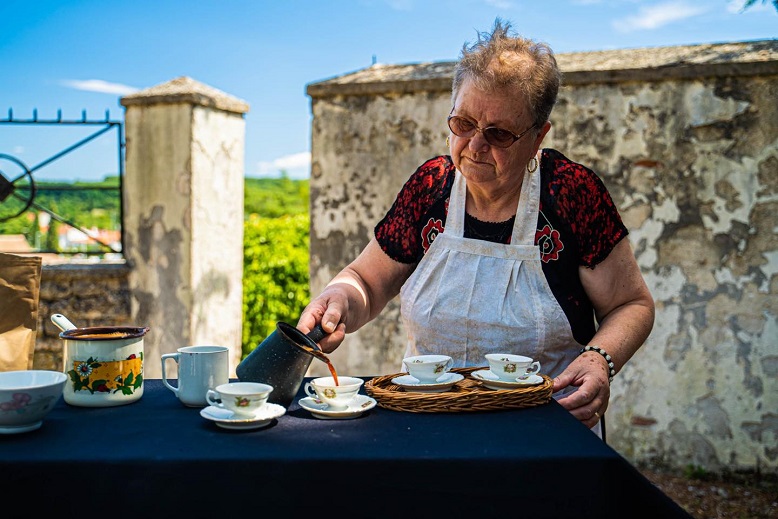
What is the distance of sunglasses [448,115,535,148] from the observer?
215 cm

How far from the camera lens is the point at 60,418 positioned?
1622 millimetres

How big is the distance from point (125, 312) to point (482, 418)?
386 cm

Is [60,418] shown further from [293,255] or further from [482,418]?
[293,255]

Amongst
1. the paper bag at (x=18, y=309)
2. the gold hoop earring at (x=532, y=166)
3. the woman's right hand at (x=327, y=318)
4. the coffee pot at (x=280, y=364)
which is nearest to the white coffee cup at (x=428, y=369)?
the coffee pot at (x=280, y=364)

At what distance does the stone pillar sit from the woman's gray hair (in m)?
3.01

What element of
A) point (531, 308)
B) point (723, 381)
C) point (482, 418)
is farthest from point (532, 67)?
point (723, 381)

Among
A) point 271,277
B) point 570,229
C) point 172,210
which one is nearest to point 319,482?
point 570,229

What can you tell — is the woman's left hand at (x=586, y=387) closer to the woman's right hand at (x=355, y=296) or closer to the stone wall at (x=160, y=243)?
the woman's right hand at (x=355, y=296)

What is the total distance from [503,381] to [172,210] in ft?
11.7

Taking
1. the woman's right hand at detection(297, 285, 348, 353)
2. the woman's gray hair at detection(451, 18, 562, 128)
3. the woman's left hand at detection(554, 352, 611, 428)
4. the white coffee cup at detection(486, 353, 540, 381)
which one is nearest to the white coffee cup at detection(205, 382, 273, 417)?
the woman's right hand at detection(297, 285, 348, 353)

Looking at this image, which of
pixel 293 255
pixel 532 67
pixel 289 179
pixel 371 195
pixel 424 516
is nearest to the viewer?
pixel 424 516

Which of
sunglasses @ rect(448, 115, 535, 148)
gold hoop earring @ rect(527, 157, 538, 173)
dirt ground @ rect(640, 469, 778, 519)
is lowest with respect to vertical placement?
dirt ground @ rect(640, 469, 778, 519)

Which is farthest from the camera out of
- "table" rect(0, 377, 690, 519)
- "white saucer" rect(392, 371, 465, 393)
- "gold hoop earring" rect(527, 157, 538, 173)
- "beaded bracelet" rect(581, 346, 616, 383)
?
"gold hoop earring" rect(527, 157, 538, 173)

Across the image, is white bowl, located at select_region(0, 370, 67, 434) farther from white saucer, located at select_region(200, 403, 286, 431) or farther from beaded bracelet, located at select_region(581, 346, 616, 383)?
beaded bracelet, located at select_region(581, 346, 616, 383)
